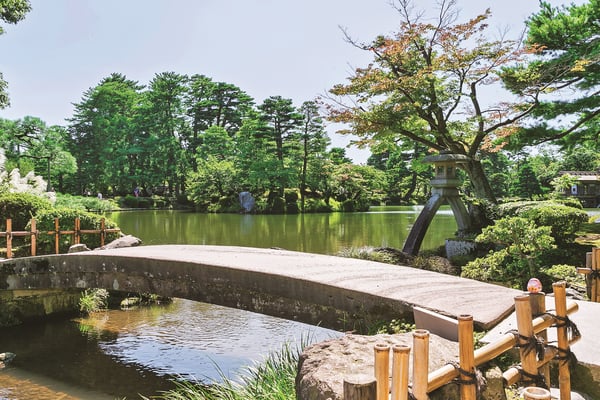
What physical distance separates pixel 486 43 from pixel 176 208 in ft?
103

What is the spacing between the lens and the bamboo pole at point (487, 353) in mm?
2090

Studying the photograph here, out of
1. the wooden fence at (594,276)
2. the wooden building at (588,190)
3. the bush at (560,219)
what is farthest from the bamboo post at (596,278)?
the wooden building at (588,190)

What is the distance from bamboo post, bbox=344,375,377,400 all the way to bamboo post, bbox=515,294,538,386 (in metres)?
1.11

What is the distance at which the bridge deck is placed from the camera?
12.3 ft

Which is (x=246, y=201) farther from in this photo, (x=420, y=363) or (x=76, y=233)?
(x=420, y=363)

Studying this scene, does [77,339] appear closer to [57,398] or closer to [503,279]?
[57,398]

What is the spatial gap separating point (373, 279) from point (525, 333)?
2.22 m

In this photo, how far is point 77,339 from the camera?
6664mm

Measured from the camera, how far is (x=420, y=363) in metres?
1.94

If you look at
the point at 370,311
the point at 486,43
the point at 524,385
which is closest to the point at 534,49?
the point at 486,43

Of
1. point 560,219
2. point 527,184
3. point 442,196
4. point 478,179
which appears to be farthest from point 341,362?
point 527,184

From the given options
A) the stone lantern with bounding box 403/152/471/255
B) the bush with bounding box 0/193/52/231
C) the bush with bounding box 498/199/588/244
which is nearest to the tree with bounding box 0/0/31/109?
the bush with bounding box 0/193/52/231

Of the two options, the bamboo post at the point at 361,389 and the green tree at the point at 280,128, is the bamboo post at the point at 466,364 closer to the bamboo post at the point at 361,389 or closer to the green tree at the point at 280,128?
the bamboo post at the point at 361,389

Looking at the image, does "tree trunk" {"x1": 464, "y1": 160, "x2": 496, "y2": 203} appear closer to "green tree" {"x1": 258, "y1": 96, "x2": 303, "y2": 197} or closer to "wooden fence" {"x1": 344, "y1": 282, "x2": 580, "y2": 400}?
"wooden fence" {"x1": 344, "y1": 282, "x2": 580, "y2": 400}
